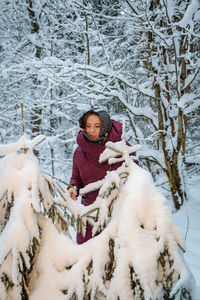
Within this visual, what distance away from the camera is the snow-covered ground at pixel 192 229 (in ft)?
8.89

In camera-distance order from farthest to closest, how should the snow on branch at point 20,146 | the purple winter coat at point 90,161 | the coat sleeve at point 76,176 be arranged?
1. the coat sleeve at point 76,176
2. the purple winter coat at point 90,161
3. the snow on branch at point 20,146

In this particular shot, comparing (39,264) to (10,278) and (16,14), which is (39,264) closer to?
(10,278)

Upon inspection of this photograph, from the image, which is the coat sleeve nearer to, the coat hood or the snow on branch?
the coat hood

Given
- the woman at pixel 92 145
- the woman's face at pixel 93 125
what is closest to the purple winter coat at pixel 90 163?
the woman at pixel 92 145

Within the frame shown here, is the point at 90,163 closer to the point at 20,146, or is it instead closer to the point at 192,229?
the point at 20,146

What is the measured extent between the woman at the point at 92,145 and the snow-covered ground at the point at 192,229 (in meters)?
0.99

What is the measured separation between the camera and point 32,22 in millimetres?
9969

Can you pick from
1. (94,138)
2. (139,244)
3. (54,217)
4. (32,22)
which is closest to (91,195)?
(94,138)

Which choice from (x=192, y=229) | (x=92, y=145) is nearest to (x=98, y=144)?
(x=92, y=145)

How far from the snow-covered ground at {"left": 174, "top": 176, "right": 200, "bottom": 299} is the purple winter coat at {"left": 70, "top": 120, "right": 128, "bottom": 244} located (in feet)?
3.20

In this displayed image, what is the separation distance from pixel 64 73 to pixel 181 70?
226 cm

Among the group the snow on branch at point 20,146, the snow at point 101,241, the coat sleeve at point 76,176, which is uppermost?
the snow on branch at point 20,146

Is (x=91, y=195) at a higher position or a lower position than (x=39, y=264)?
lower

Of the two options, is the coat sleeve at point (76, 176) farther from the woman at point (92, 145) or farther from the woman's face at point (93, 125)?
the woman's face at point (93, 125)
